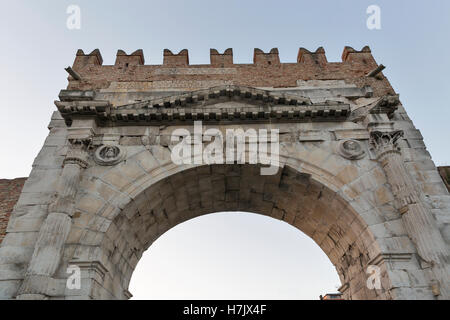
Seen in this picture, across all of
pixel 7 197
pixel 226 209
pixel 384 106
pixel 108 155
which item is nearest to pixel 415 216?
pixel 384 106

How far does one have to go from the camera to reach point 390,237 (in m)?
6.30

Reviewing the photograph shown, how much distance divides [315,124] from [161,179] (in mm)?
4174

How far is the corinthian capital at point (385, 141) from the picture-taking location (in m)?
7.16

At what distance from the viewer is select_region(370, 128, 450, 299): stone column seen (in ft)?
18.3

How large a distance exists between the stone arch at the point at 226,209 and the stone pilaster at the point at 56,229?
0.41 meters

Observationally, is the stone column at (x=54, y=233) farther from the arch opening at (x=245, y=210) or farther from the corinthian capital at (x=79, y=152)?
the arch opening at (x=245, y=210)

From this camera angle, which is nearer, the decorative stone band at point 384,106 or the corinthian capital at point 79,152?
the corinthian capital at point 79,152

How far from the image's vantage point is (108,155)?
7.57 meters

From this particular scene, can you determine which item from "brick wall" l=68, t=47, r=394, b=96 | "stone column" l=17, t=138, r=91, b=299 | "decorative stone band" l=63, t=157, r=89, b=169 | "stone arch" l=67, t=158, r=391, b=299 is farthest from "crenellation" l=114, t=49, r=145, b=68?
"stone arch" l=67, t=158, r=391, b=299

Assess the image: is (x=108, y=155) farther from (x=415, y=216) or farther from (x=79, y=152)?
(x=415, y=216)

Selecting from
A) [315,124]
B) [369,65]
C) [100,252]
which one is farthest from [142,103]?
[369,65]

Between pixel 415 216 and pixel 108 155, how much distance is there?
6.88 metres

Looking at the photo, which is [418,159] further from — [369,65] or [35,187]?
[35,187]

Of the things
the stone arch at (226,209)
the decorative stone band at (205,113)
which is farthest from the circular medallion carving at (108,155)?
the stone arch at (226,209)
